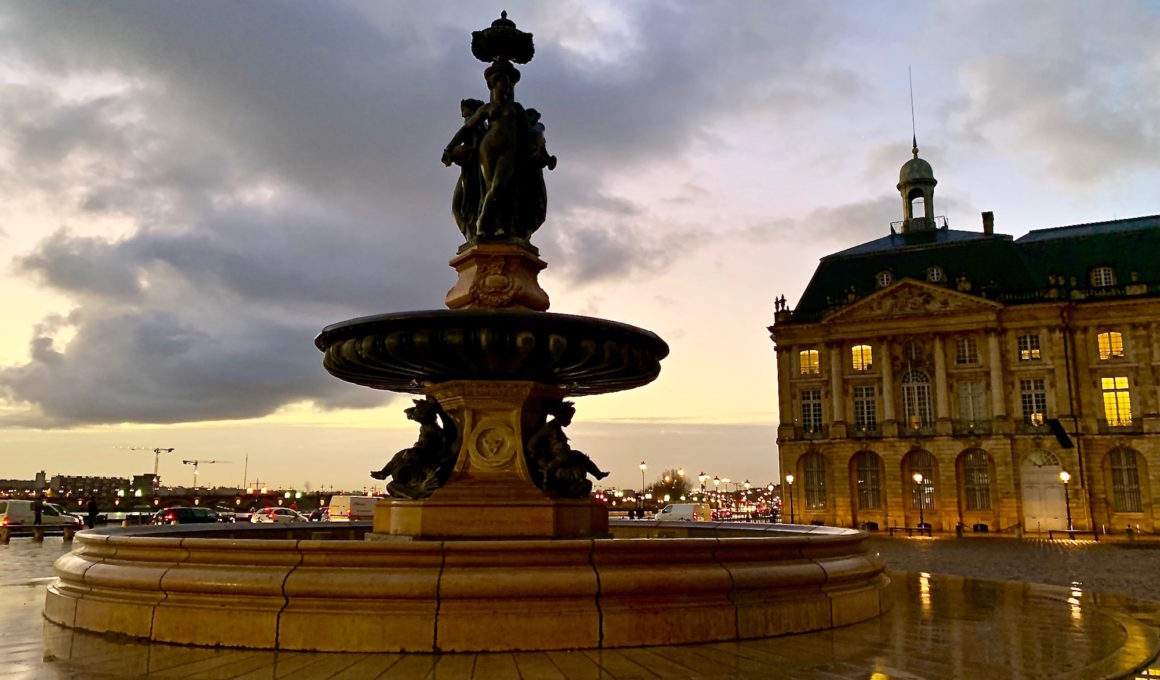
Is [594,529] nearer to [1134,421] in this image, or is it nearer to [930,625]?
[930,625]

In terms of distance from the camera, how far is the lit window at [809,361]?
56.2 metres

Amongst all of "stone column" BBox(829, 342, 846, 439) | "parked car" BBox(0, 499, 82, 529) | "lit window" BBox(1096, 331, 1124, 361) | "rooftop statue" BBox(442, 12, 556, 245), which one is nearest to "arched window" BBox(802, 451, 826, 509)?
"stone column" BBox(829, 342, 846, 439)

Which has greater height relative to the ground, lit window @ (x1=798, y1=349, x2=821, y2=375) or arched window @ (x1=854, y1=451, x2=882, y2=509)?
lit window @ (x1=798, y1=349, x2=821, y2=375)

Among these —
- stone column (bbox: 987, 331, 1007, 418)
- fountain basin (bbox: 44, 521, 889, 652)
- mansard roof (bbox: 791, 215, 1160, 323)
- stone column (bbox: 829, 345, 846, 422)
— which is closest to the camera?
fountain basin (bbox: 44, 521, 889, 652)

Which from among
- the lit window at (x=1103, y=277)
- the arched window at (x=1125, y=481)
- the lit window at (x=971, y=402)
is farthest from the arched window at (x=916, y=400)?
the lit window at (x=1103, y=277)

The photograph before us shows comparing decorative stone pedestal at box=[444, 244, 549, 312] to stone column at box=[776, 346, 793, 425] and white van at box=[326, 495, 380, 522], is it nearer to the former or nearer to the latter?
white van at box=[326, 495, 380, 522]

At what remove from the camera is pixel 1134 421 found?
48594 mm

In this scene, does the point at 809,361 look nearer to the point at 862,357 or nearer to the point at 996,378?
the point at 862,357

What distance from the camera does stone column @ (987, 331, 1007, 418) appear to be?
50938 millimetres

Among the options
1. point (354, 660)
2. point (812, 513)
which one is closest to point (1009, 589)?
point (354, 660)

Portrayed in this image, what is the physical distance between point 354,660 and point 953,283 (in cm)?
5580

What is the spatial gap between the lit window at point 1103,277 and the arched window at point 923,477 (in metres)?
15.1

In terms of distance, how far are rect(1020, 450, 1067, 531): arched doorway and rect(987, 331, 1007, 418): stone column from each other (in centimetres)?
313

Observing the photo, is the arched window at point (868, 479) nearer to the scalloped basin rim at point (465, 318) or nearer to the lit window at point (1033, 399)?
the lit window at point (1033, 399)
